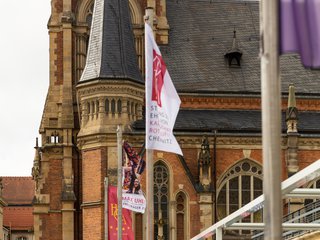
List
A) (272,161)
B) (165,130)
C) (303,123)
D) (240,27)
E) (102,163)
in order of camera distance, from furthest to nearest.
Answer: (240,27) → (303,123) → (102,163) → (165,130) → (272,161)

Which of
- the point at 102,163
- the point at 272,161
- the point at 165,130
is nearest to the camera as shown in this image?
the point at 272,161

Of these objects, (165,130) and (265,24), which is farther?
(165,130)

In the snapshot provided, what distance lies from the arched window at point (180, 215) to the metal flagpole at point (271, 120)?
40.8 meters

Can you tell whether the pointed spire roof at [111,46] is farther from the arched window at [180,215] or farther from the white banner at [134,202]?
the white banner at [134,202]

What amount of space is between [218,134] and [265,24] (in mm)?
41717

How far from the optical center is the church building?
2020 inches

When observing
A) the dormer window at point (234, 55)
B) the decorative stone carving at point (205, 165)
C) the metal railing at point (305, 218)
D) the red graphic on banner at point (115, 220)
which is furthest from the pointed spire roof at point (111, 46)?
the metal railing at point (305, 218)

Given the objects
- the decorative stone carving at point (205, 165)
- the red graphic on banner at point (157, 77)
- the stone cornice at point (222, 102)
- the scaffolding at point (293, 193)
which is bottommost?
the scaffolding at point (293, 193)

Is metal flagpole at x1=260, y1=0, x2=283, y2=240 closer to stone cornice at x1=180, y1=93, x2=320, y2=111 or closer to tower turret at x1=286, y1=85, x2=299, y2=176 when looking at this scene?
tower turret at x1=286, y1=85, x2=299, y2=176

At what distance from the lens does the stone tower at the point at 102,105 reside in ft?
167

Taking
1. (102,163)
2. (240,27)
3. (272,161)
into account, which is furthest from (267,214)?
(240,27)

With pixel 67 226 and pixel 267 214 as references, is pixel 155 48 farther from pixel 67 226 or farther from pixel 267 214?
pixel 67 226

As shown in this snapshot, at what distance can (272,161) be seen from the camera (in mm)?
11148

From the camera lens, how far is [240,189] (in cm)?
5266
